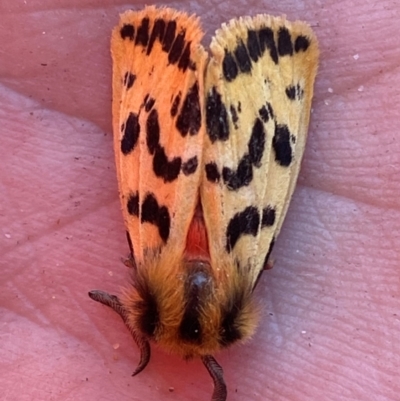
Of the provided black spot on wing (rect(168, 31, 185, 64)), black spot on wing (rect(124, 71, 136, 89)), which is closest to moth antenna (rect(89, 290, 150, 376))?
black spot on wing (rect(124, 71, 136, 89))

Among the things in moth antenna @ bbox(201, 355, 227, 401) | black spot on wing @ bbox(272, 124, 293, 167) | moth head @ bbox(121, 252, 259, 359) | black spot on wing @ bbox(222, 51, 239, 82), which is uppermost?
black spot on wing @ bbox(222, 51, 239, 82)

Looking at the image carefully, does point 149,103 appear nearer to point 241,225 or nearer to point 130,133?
point 130,133

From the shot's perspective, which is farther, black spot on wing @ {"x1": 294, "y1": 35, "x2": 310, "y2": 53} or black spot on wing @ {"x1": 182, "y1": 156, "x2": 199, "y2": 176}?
black spot on wing @ {"x1": 294, "y1": 35, "x2": 310, "y2": 53}

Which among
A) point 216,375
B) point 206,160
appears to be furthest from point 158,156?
point 216,375

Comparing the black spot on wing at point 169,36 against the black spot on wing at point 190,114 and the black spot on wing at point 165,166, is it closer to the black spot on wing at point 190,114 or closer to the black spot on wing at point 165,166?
the black spot on wing at point 190,114

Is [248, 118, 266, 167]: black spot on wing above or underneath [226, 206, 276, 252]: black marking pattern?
above

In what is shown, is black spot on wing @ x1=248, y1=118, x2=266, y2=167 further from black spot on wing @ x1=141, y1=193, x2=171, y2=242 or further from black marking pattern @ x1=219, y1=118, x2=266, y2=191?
black spot on wing @ x1=141, y1=193, x2=171, y2=242

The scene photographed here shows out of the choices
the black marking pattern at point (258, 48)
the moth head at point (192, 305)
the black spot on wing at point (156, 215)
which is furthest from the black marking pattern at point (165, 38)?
the moth head at point (192, 305)

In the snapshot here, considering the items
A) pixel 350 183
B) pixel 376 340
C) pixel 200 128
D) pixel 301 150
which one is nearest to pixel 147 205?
pixel 200 128
